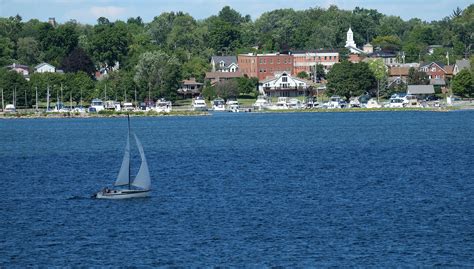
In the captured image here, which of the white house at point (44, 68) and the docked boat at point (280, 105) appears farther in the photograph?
the white house at point (44, 68)

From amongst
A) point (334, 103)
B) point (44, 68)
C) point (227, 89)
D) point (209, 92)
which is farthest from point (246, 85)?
point (44, 68)

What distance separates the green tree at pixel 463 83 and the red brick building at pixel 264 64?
97.8 ft

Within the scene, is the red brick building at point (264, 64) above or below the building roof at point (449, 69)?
above

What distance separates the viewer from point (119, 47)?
596 ft

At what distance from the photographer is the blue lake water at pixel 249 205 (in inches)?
1496

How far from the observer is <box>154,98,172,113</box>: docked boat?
144m

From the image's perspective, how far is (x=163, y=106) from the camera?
477ft

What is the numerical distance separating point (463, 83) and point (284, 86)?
24.8 m

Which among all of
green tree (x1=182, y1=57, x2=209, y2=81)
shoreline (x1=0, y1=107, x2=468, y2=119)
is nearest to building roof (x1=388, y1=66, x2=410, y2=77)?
shoreline (x1=0, y1=107, x2=468, y2=119)

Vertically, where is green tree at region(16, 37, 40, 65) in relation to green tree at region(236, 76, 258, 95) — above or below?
above

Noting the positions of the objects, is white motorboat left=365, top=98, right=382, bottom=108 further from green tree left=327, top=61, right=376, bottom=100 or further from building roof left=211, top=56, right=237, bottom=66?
building roof left=211, top=56, right=237, bottom=66

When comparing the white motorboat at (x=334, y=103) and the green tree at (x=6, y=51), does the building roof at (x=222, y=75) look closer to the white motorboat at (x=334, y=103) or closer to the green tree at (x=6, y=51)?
the white motorboat at (x=334, y=103)

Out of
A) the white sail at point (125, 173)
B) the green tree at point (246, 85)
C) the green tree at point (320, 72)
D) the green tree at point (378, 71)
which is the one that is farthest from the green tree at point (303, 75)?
the white sail at point (125, 173)

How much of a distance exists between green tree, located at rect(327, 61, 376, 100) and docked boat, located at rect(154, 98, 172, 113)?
65.5 feet
